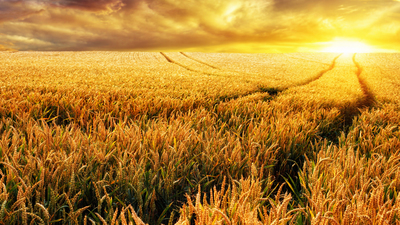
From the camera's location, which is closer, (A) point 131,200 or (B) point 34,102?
(A) point 131,200

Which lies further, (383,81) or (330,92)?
(383,81)

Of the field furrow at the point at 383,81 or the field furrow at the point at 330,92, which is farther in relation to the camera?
the field furrow at the point at 383,81

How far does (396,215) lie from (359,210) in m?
0.40

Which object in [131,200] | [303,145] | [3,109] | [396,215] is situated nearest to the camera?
[396,215]

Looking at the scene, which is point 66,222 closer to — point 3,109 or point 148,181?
point 148,181

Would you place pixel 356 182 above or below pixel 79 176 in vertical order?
below

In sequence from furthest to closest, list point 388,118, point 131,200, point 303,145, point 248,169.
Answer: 1. point 388,118
2. point 303,145
3. point 248,169
4. point 131,200

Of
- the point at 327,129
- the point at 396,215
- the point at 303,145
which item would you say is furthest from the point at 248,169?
the point at 327,129

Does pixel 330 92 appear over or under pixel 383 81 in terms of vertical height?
under

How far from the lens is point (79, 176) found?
159cm

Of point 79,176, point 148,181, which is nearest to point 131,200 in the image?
point 148,181

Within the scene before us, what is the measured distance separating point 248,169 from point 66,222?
1.34 meters

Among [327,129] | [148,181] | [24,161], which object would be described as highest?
[24,161]

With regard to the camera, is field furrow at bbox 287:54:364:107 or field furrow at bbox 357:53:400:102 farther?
field furrow at bbox 357:53:400:102
